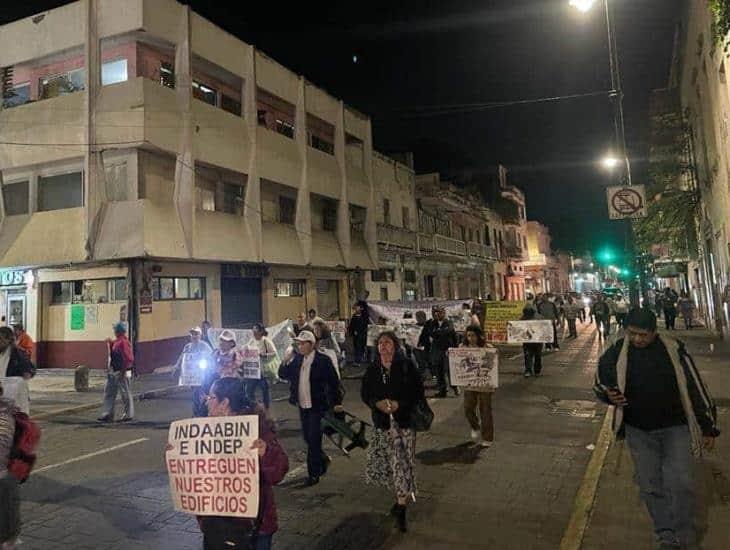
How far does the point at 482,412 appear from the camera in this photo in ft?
23.9

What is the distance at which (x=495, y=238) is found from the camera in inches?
1911

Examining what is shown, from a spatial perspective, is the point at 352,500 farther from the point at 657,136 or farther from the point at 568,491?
the point at 657,136

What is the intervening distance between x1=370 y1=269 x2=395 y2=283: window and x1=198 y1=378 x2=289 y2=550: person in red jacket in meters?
25.4

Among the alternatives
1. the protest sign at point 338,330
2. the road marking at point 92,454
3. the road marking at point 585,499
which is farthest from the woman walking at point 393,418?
the protest sign at point 338,330

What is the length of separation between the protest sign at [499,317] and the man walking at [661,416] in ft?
43.6

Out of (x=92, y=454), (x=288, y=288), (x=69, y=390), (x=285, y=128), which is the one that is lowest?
(x=92, y=454)

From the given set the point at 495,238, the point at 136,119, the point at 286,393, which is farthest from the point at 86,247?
the point at 495,238

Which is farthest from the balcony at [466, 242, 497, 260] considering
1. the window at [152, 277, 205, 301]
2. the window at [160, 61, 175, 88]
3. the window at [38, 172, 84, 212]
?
the window at [38, 172, 84, 212]

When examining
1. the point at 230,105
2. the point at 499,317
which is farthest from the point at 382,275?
the point at 499,317

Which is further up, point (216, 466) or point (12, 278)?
point (12, 278)

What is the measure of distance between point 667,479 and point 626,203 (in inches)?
210

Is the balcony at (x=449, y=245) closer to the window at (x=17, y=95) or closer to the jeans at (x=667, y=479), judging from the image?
the window at (x=17, y=95)

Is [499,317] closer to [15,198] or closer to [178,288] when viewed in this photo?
[178,288]

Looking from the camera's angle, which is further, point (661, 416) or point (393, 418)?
point (393, 418)
